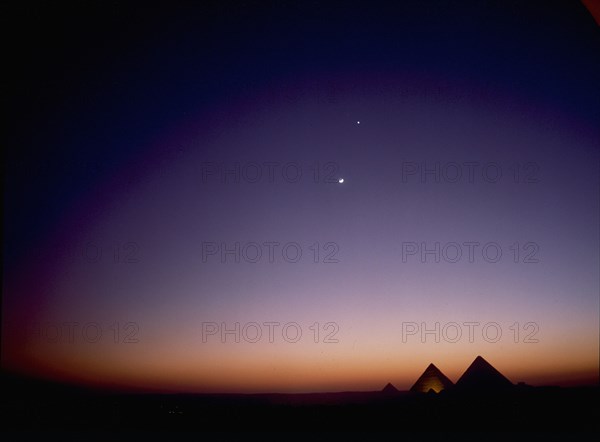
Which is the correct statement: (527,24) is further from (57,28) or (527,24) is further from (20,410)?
(20,410)

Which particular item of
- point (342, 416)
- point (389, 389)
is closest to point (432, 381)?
point (389, 389)

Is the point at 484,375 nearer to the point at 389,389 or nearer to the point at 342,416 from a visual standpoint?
the point at 389,389

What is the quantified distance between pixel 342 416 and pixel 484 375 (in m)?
1.60

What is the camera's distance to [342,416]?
3324mm

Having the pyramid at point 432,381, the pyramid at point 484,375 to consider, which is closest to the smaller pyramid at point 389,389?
the pyramid at point 432,381

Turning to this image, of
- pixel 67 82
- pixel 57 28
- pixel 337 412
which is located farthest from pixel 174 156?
pixel 337 412

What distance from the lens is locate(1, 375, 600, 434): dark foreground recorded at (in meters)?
3.24

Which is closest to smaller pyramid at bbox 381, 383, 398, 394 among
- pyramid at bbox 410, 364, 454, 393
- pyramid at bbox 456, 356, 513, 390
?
pyramid at bbox 410, 364, 454, 393

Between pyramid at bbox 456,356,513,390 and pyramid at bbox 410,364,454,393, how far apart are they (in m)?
0.11

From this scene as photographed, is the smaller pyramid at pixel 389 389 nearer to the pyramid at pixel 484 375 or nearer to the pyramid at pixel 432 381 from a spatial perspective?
the pyramid at pixel 432 381

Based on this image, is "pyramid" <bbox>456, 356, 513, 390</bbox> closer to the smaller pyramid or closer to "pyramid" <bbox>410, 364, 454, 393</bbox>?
"pyramid" <bbox>410, 364, 454, 393</bbox>

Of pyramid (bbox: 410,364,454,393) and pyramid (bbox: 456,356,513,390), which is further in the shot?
pyramid (bbox: 410,364,454,393)

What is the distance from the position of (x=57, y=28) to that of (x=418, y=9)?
8.14 feet

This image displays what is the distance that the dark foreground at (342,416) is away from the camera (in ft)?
10.6
